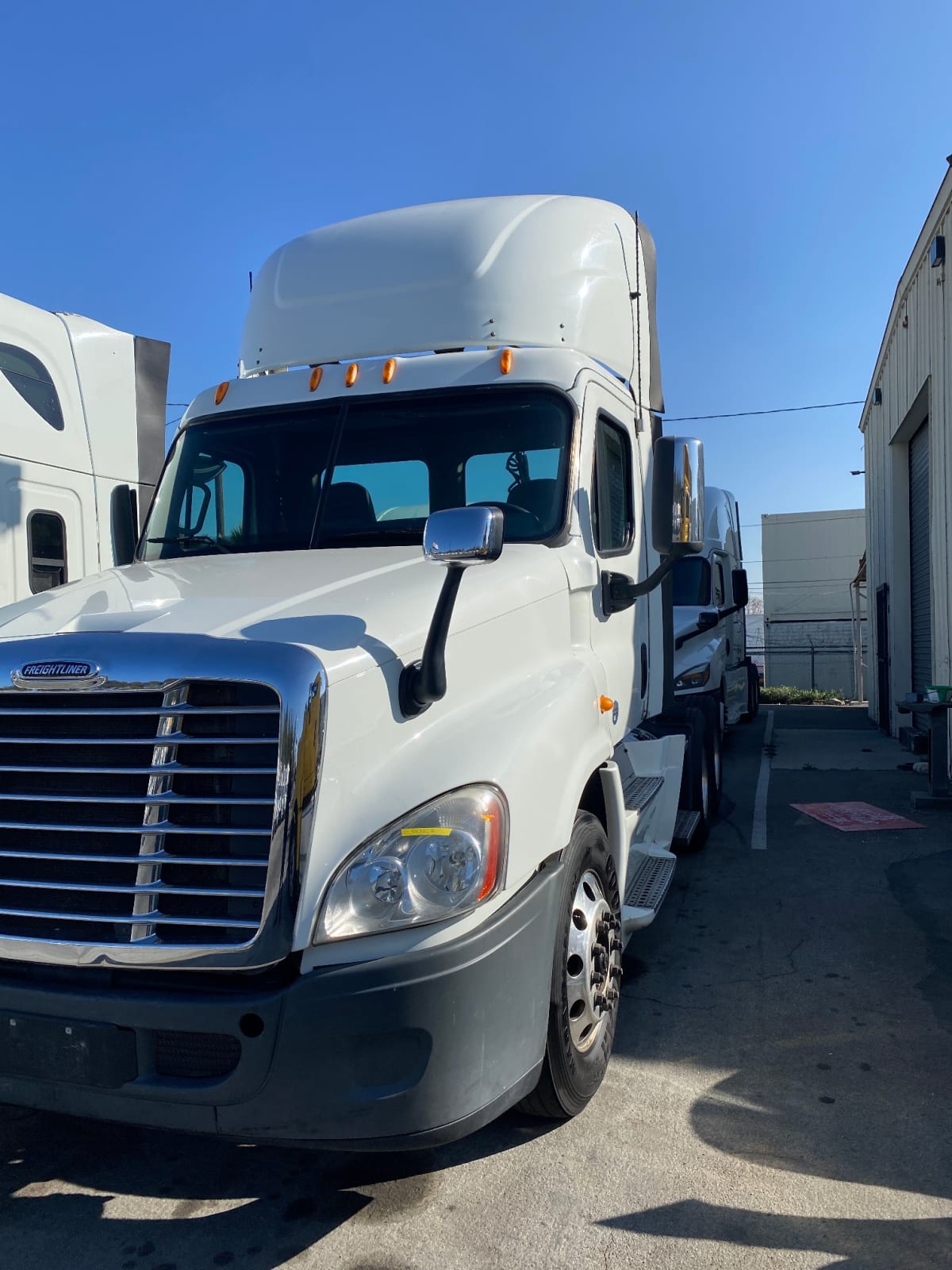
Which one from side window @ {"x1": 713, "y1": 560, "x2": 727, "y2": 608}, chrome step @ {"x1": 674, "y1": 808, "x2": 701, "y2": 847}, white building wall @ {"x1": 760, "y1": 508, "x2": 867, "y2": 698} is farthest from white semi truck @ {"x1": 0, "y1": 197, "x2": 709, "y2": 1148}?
white building wall @ {"x1": 760, "y1": 508, "x2": 867, "y2": 698}

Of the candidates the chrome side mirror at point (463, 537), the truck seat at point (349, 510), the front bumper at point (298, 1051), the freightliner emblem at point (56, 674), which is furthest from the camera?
the truck seat at point (349, 510)

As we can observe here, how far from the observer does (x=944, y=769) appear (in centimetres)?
906

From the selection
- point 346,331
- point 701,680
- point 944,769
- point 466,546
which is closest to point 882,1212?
point 466,546

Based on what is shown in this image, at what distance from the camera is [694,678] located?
33.7 ft

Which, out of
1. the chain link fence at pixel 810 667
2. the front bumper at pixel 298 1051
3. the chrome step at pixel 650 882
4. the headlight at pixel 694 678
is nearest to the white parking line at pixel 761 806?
the headlight at pixel 694 678

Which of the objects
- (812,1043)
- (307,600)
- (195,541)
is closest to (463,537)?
(307,600)

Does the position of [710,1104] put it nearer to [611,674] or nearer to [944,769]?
[611,674]

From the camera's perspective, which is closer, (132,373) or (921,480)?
(132,373)

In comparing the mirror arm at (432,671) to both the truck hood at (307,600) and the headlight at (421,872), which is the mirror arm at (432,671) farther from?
the headlight at (421,872)

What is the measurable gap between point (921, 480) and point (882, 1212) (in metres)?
11.8

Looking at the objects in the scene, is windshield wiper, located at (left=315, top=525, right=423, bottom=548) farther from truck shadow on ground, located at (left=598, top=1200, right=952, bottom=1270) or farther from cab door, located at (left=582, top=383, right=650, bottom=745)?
truck shadow on ground, located at (left=598, top=1200, right=952, bottom=1270)

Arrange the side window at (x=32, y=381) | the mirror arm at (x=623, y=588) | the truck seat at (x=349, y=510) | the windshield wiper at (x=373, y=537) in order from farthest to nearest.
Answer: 1. the side window at (x=32, y=381)
2. the mirror arm at (x=623, y=588)
3. the truck seat at (x=349, y=510)
4. the windshield wiper at (x=373, y=537)

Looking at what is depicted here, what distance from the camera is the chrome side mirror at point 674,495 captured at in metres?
4.43

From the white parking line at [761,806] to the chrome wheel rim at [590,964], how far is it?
→ 4.34m
